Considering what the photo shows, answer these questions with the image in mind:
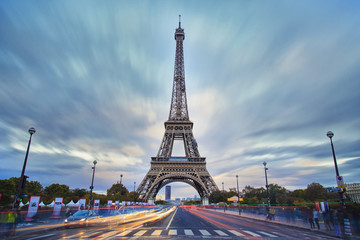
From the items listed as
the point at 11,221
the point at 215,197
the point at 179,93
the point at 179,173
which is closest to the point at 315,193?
the point at 215,197

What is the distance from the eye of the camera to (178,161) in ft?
219

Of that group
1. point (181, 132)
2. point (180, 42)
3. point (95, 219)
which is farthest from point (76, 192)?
point (95, 219)

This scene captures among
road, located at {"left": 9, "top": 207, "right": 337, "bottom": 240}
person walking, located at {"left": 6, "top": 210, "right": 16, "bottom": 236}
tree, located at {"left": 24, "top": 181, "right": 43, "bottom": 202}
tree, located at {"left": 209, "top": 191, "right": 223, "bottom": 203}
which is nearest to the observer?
road, located at {"left": 9, "top": 207, "right": 337, "bottom": 240}

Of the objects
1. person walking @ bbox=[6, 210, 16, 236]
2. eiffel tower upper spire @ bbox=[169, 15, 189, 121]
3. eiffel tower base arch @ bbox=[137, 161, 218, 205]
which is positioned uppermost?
eiffel tower upper spire @ bbox=[169, 15, 189, 121]

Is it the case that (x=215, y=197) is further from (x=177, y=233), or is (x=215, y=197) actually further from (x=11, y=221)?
(x=11, y=221)

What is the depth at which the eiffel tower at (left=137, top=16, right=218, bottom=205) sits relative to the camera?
6431 cm

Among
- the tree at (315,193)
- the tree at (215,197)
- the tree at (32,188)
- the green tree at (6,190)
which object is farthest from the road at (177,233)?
the tree at (32,188)

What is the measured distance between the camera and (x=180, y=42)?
89125 millimetres

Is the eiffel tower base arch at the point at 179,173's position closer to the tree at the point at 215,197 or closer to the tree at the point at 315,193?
the tree at the point at 215,197

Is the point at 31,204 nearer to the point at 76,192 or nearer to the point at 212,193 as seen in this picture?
the point at 212,193

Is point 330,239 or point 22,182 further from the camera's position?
point 22,182

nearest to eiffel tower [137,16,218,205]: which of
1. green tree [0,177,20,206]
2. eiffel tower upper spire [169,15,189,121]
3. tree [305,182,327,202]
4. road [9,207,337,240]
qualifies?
eiffel tower upper spire [169,15,189,121]

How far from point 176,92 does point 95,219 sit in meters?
61.6

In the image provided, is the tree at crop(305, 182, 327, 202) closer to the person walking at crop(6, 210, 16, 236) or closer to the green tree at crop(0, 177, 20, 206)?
the person walking at crop(6, 210, 16, 236)
